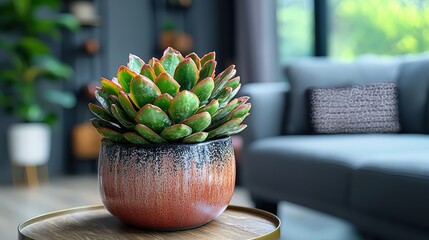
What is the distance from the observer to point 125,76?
874 mm

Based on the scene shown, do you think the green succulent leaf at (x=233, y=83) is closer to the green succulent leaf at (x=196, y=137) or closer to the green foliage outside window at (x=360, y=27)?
the green succulent leaf at (x=196, y=137)

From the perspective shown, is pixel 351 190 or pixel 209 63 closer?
pixel 209 63

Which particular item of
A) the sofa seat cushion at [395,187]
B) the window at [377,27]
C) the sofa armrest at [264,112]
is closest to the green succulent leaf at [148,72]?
the sofa seat cushion at [395,187]

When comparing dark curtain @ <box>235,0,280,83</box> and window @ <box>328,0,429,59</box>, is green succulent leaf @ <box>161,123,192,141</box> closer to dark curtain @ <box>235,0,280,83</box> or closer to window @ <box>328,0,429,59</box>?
window @ <box>328,0,429,59</box>

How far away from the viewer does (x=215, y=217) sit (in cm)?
93

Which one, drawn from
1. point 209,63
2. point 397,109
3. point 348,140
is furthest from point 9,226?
point 209,63

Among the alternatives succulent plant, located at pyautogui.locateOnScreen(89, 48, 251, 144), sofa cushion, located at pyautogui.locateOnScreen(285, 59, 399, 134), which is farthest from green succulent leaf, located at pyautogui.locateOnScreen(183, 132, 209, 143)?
sofa cushion, located at pyautogui.locateOnScreen(285, 59, 399, 134)

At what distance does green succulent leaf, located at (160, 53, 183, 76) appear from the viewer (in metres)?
0.91

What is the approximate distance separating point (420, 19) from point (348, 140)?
154cm

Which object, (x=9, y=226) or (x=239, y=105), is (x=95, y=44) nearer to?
(x=9, y=226)

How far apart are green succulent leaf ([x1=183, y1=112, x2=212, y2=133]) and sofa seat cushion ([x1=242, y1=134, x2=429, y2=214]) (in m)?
0.90

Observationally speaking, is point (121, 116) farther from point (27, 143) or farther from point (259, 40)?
point (259, 40)

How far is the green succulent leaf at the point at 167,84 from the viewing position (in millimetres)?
832

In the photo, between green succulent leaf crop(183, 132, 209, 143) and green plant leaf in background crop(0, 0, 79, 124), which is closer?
green succulent leaf crop(183, 132, 209, 143)
